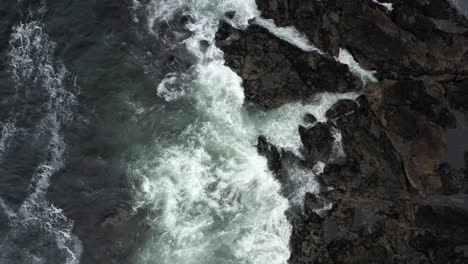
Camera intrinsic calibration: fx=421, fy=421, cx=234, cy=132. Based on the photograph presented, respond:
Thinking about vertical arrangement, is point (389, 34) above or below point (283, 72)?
above

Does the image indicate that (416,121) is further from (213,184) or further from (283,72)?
(213,184)

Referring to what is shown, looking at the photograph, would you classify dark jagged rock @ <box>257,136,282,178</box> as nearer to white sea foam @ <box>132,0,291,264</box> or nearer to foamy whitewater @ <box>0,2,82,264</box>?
white sea foam @ <box>132,0,291,264</box>

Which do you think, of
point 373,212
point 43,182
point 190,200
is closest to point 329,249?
point 373,212

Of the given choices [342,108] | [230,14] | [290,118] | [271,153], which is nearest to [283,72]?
[290,118]

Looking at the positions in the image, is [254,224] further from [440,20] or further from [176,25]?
[440,20]

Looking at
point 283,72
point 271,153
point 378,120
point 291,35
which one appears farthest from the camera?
point 291,35

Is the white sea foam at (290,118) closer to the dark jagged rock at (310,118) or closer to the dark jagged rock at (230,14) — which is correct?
the dark jagged rock at (310,118)

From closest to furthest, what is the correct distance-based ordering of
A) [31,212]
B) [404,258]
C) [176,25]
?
1. [404,258]
2. [31,212]
3. [176,25]
